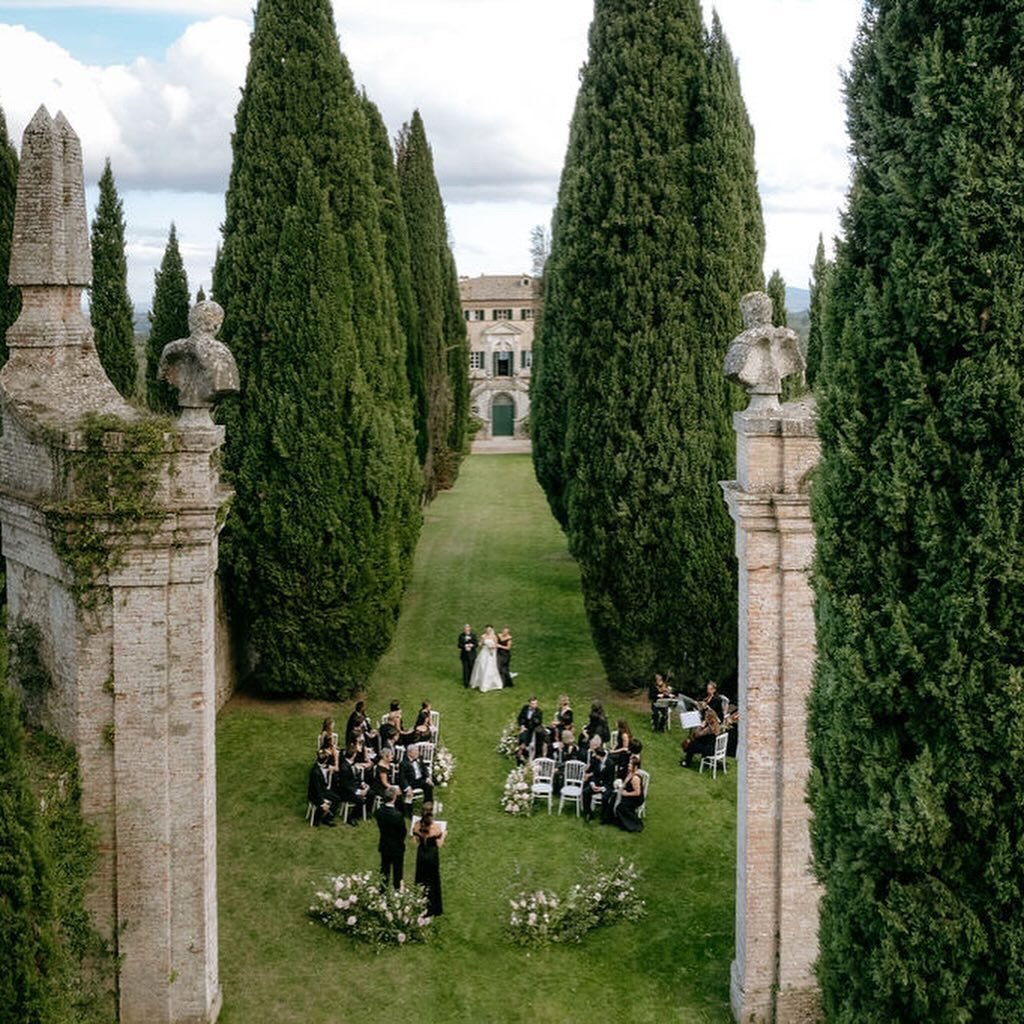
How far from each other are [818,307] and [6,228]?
1053cm

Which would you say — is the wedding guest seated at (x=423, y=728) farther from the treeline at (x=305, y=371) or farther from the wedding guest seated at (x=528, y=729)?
the treeline at (x=305, y=371)

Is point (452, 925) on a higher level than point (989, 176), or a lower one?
lower

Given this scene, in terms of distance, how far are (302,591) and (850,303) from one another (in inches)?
506

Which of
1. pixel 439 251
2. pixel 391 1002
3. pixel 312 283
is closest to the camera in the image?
pixel 391 1002

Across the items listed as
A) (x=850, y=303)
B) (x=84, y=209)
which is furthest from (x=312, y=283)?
(x=850, y=303)

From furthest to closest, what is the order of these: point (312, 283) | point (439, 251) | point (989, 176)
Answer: point (439, 251), point (312, 283), point (989, 176)

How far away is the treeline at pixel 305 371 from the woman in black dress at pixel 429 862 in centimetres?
674

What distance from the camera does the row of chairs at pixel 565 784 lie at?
1494 centimetres

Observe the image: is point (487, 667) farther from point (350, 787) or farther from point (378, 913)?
point (378, 913)

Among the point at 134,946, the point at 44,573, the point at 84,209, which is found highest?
the point at 84,209

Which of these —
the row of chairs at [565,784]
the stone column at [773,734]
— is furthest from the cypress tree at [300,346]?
the stone column at [773,734]

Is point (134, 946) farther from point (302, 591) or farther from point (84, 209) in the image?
point (302, 591)

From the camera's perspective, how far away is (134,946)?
9.49 metres

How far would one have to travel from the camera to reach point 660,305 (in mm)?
18125
